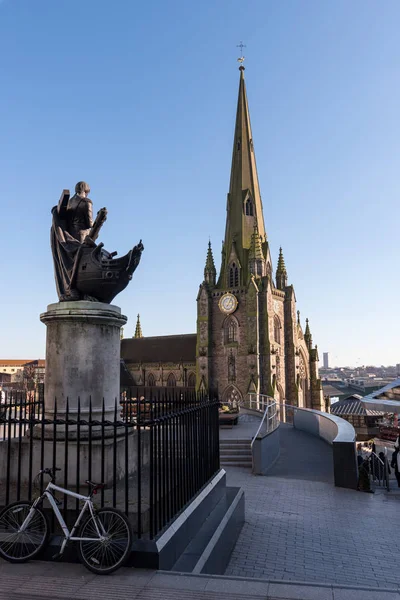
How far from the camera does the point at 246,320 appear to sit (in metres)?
54.6

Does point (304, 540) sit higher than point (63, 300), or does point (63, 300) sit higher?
point (63, 300)

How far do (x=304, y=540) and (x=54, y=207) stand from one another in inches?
249

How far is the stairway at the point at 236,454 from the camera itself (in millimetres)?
12836

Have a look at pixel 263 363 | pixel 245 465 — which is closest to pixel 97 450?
pixel 245 465

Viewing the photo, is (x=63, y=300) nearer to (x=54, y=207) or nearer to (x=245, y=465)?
(x=54, y=207)

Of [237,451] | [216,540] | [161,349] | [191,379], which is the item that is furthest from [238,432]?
[161,349]

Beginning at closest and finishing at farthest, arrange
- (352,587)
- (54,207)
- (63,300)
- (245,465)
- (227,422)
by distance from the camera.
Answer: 1. (352,587)
2. (63,300)
3. (54,207)
4. (245,465)
5. (227,422)

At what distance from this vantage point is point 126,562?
14.1ft

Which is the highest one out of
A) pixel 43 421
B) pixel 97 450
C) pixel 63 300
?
pixel 63 300

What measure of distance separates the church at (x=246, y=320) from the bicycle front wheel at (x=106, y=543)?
45829 mm

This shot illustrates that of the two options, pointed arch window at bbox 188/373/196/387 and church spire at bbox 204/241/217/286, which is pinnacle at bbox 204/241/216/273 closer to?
church spire at bbox 204/241/217/286

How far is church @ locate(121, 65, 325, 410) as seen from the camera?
175ft

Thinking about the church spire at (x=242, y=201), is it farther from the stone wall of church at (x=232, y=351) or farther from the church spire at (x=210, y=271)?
the stone wall of church at (x=232, y=351)

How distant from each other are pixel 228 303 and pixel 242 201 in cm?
1377
